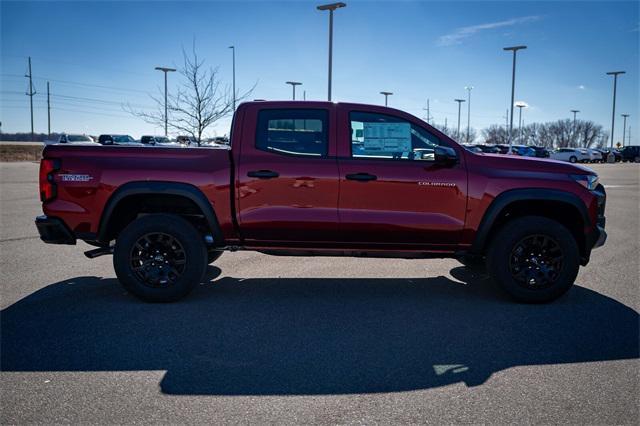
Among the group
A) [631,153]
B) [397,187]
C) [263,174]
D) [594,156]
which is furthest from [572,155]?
[263,174]

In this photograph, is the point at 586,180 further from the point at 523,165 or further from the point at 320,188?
the point at 320,188

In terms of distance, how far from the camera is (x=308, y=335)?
428 centimetres

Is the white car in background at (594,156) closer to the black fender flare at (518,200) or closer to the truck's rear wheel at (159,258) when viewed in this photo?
the black fender flare at (518,200)

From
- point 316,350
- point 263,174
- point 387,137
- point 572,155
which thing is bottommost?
point 316,350

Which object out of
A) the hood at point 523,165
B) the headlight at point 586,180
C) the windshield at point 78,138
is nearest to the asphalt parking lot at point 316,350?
the headlight at point 586,180

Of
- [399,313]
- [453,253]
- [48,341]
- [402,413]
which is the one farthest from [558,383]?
[48,341]

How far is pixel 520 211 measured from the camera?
554cm

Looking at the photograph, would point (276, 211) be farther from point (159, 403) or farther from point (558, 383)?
point (558, 383)

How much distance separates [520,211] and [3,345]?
4994 mm

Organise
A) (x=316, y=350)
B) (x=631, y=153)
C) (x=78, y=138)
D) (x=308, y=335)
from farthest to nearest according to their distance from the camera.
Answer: (x=631, y=153) < (x=78, y=138) < (x=308, y=335) < (x=316, y=350)

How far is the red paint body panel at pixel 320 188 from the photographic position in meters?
5.05

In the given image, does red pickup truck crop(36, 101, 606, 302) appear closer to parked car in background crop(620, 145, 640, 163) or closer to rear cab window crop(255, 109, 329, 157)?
rear cab window crop(255, 109, 329, 157)

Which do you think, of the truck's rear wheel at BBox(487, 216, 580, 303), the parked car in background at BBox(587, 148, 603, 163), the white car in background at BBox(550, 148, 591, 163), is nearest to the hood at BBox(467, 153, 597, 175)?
the truck's rear wheel at BBox(487, 216, 580, 303)

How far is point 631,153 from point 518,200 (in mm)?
65099
